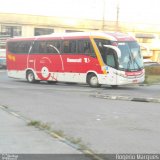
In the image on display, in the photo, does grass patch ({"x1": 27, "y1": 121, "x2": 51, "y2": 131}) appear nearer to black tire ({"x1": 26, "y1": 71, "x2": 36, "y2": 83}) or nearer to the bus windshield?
the bus windshield

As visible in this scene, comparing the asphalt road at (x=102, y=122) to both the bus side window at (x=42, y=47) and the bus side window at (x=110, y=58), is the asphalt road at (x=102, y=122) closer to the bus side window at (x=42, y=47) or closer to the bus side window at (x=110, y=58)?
the bus side window at (x=110, y=58)

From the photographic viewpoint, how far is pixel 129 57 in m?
25.9

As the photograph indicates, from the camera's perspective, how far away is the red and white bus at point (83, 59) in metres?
25.8

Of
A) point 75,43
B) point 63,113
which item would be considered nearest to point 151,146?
point 63,113

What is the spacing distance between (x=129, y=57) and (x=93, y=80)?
100 inches

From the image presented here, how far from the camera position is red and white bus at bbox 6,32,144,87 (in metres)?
25.8

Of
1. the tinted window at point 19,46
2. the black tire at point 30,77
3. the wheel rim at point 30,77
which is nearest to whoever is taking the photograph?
the black tire at point 30,77

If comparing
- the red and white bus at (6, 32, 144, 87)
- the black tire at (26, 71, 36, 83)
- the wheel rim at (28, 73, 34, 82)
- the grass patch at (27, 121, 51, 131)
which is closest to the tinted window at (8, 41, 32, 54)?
the red and white bus at (6, 32, 144, 87)

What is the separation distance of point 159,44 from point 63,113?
7540cm

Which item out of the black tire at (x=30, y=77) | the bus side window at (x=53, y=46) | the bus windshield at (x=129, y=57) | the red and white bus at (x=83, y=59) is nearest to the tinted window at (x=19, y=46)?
the red and white bus at (x=83, y=59)

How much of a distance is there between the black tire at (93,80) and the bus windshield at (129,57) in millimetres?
1825

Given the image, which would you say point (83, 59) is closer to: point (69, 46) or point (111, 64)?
point (69, 46)

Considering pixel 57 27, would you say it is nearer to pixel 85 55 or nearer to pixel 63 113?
pixel 85 55

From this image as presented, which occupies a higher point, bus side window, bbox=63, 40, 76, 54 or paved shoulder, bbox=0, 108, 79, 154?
bus side window, bbox=63, 40, 76, 54
